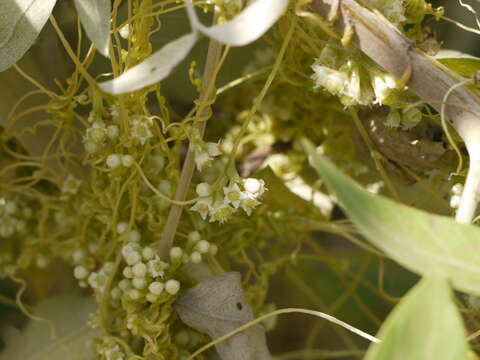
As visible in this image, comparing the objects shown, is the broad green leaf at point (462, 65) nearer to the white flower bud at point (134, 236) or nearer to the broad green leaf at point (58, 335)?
the white flower bud at point (134, 236)

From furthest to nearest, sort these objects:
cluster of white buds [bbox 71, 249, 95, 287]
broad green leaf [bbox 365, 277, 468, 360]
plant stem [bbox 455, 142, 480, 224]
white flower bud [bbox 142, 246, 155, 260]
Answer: cluster of white buds [bbox 71, 249, 95, 287] → white flower bud [bbox 142, 246, 155, 260] → plant stem [bbox 455, 142, 480, 224] → broad green leaf [bbox 365, 277, 468, 360]

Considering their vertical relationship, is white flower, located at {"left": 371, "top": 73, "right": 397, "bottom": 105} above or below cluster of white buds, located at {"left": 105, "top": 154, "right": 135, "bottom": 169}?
above

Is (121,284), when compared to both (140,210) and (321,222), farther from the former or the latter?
(321,222)

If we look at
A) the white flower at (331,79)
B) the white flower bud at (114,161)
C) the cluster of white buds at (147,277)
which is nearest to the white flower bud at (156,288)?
the cluster of white buds at (147,277)

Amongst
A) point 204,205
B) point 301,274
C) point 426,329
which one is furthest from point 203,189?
point 301,274

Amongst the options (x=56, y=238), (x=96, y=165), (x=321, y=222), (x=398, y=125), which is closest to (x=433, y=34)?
(x=398, y=125)

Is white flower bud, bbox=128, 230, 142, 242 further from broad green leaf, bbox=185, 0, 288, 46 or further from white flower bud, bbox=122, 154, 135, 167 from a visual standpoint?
broad green leaf, bbox=185, 0, 288, 46

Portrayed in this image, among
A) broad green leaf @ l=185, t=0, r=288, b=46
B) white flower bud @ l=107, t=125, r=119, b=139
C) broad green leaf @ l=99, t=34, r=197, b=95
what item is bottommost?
white flower bud @ l=107, t=125, r=119, b=139

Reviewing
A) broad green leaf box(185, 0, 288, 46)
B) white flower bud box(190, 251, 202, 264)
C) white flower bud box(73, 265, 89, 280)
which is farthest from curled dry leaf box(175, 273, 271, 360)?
broad green leaf box(185, 0, 288, 46)
